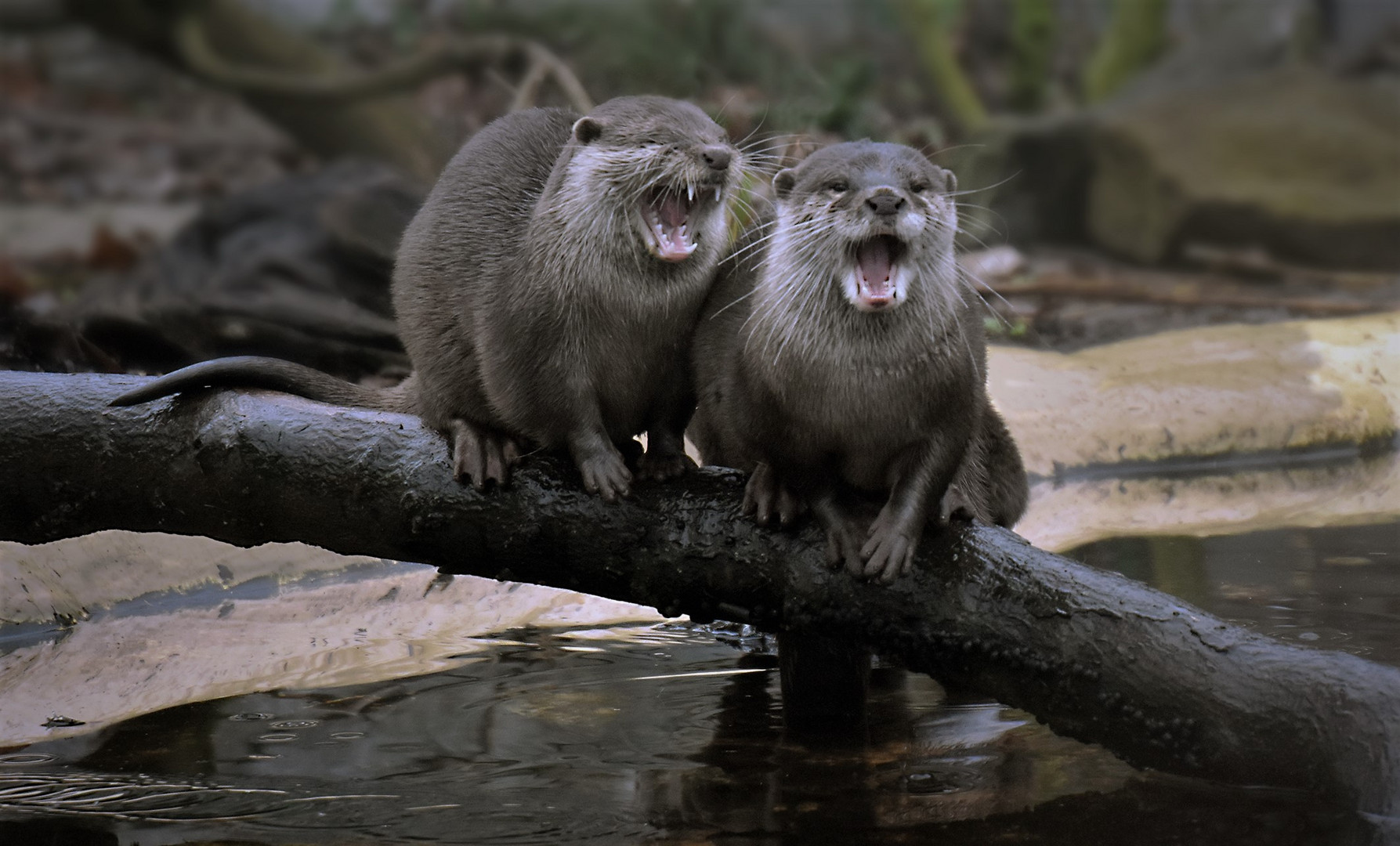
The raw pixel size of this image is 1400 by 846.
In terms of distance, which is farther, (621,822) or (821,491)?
(821,491)

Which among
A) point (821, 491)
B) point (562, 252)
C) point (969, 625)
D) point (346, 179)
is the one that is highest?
point (346, 179)

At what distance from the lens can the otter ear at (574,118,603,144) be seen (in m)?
2.00

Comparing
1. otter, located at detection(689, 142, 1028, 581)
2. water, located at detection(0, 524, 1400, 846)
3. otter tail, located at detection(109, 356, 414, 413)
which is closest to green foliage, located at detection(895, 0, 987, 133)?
water, located at detection(0, 524, 1400, 846)

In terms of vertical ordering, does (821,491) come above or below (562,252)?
below

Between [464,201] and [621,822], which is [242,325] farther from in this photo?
[621,822]

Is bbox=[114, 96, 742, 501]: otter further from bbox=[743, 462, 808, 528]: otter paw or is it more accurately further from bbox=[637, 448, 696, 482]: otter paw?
bbox=[743, 462, 808, 528]: otter paw

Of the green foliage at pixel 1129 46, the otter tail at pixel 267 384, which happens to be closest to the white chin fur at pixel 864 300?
the otter tail at pixel 267 384

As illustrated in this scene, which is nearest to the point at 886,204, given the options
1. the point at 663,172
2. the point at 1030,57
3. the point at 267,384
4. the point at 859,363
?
the point at 859,363

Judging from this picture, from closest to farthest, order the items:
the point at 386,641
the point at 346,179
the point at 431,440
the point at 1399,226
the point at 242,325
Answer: the point at 431,440
the point at 386,641
the point at 242,325
the point at 346,179
the point at 1399,226

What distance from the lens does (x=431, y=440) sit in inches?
81.7

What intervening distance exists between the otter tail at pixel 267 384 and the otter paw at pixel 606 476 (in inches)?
18.5

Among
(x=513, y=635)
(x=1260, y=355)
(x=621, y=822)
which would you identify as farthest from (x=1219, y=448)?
(x=621, y=822)

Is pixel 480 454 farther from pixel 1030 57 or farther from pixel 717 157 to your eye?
pixel 1030 57

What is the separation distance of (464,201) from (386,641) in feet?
3.13
